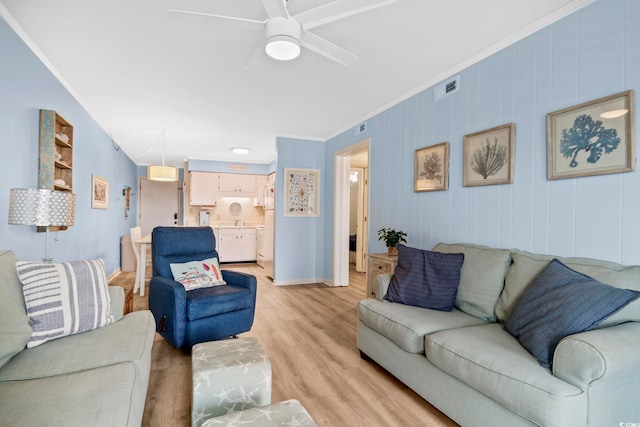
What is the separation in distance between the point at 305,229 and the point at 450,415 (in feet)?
12.9

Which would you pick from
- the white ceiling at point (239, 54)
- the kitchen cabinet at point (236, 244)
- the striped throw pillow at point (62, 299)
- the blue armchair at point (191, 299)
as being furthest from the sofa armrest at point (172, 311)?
the kitchen cabinet at point (236, 244)

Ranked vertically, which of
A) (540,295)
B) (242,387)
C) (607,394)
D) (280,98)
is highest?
(280,98)

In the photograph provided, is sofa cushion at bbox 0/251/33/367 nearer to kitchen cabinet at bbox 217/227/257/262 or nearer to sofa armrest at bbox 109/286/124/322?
sofa armrest at bbox 109/286/124/322

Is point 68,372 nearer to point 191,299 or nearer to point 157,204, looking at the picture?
point 191,299

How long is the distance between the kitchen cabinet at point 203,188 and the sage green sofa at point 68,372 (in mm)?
6023

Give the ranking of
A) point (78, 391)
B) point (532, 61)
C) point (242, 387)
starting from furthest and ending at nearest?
point (532, 61) < point (242, 387) < point (78, 391)

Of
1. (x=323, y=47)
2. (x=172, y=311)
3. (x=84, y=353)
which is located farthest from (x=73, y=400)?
(x=323, y=47)

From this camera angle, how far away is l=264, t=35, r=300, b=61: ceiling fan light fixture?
1.87 metres

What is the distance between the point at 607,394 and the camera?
1.32 m

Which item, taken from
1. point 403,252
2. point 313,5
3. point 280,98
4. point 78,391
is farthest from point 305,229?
point 78,391

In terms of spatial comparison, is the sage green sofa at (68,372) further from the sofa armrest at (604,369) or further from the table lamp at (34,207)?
the sofa armrest at (604,369)

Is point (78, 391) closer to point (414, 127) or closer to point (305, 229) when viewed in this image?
point (414, 127)

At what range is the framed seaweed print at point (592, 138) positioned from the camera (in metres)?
1.77

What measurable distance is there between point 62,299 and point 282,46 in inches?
73.6
